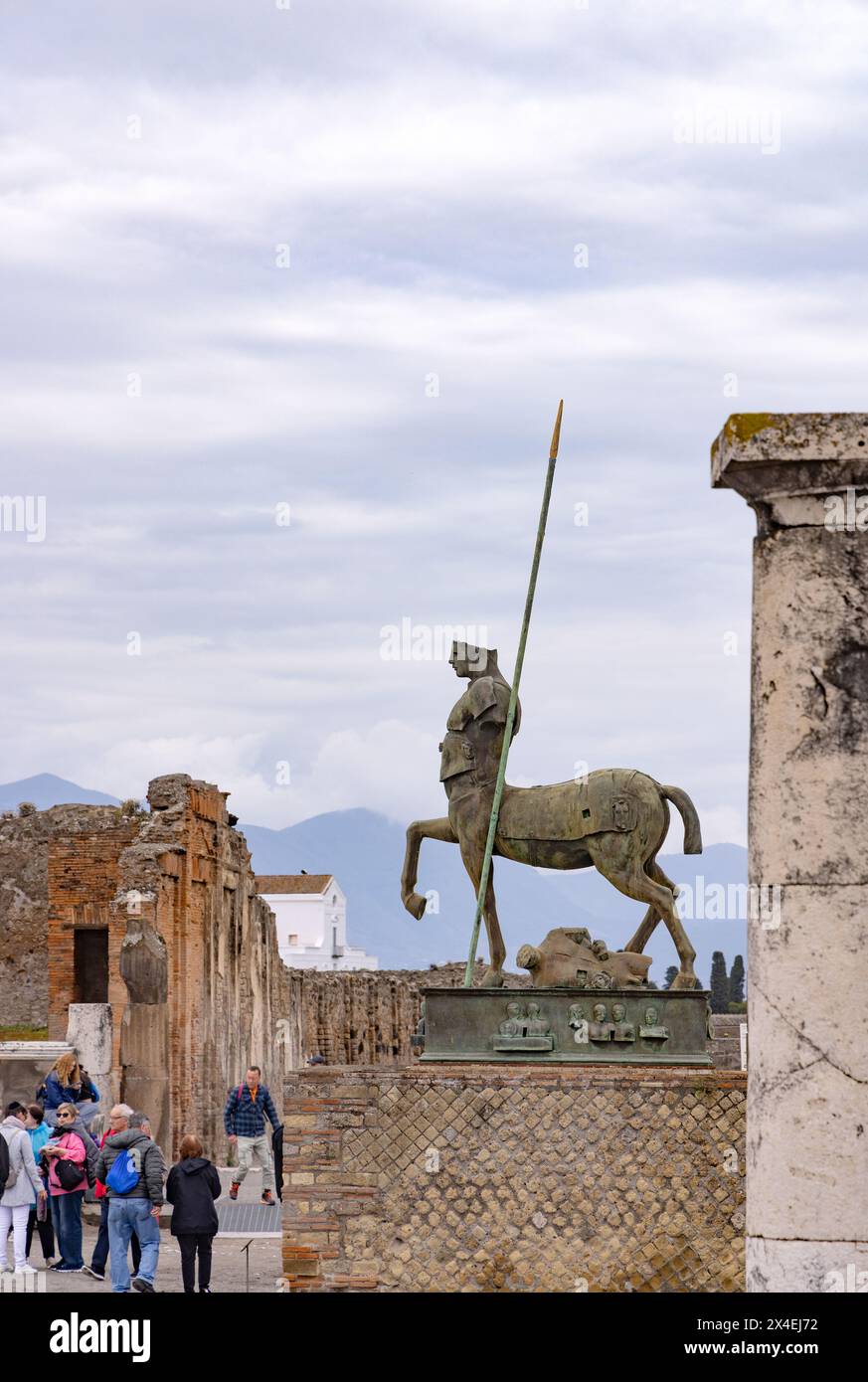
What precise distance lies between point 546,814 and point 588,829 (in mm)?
310

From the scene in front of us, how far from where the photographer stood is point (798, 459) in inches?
299

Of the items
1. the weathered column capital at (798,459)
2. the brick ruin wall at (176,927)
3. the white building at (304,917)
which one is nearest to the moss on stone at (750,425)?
the weathered column capital at (798,459)

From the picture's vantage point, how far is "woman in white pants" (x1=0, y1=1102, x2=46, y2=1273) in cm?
1572

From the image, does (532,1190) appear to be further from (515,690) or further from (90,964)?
(90,964)

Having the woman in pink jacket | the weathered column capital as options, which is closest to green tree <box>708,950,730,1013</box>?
the woman in pink jacket

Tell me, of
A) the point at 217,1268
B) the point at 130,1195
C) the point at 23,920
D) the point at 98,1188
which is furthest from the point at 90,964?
the point at 130,1195

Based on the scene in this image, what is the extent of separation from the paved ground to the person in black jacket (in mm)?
252

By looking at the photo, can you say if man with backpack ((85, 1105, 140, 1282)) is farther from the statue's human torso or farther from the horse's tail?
the horse's tail

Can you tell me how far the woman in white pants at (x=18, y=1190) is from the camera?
15.7 metres

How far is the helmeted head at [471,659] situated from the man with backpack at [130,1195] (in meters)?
3.81
